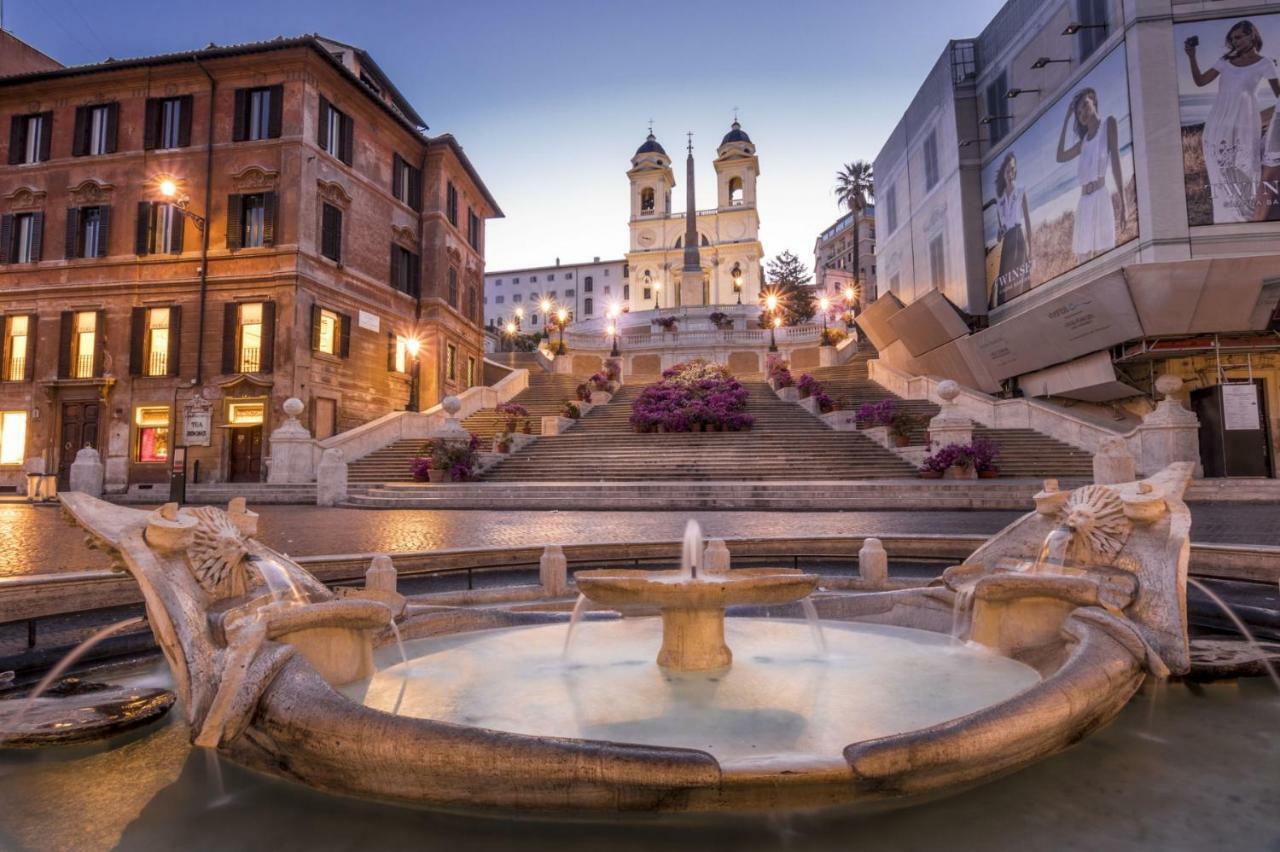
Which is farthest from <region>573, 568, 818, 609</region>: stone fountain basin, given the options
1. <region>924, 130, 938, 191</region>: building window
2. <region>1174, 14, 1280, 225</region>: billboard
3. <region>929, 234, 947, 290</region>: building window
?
<region>924, 130, 938, 191</region>: building window

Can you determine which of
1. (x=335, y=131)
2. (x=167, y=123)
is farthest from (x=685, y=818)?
(x=167, y=123)

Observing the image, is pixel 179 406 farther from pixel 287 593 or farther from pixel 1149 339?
pixel 1149 339

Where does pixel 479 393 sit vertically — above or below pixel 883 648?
above

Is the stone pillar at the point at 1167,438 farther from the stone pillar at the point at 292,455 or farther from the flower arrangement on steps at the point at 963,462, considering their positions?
the stone pillar at the point at 292,455

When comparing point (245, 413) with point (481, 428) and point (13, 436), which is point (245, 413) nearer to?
point (481, 428)

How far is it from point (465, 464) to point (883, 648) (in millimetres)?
15993

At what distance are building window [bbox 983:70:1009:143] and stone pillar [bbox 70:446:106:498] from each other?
33830 millimetres

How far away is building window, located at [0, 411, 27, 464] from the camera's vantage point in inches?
984

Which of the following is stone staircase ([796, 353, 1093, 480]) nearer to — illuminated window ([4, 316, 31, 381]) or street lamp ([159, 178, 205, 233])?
street lamp ([159, 178, 205, 233])

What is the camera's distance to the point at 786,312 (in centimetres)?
6297

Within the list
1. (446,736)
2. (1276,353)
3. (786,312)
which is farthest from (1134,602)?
(786,312)

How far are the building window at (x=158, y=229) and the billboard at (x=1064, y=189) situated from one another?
1240 inches

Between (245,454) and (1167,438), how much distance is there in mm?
27990

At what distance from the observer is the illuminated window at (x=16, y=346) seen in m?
25.5
